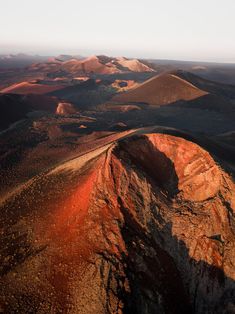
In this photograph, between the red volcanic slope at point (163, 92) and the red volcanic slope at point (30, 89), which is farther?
the red volcanic slope at point (30, 89)

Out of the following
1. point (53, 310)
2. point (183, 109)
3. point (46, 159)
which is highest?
point (53, 310)

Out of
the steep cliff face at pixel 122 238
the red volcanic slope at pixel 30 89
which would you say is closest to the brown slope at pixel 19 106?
the red volcanic slope at pixel 30 89

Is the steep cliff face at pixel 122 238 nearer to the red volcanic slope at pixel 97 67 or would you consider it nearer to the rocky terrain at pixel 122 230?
the rocky terrain at pixel 122 230

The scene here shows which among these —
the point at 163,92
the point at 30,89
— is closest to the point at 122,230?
the point at 163,92

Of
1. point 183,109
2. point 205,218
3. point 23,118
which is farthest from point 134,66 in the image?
point 205,218

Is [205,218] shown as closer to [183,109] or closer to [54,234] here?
[54,234]

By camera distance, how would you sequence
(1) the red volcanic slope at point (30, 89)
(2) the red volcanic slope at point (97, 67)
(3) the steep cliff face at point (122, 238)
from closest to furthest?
(3) the steep cliff face at point (122, 238), (1) the red volcanic slope at point (30, 89), (2) the red volcanic slope at point (97, 67)

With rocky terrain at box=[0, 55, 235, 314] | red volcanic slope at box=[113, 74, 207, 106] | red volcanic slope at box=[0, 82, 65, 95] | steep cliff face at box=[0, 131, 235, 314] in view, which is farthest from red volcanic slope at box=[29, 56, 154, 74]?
steep cliff face at box=[0, 131, 235, 314]
